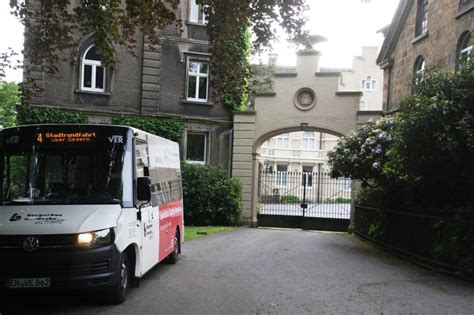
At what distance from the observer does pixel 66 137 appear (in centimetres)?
777

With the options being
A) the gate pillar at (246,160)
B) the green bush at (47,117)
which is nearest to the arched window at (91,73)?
the green bush at (47,117)

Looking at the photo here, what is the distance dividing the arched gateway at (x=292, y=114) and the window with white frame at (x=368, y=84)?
165ft

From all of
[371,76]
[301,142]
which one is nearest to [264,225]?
[301,142]

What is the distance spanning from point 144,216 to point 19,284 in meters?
2.29

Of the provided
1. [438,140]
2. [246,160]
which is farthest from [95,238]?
[246,160]

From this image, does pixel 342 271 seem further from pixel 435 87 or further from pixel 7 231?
pixel 7 231

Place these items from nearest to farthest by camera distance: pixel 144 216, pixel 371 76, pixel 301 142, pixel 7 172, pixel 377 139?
pixel 7 172 < pixel 144 216 < pixel 377 139 < pixel 301 142 < pixel 371 76

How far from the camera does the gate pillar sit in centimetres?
2334

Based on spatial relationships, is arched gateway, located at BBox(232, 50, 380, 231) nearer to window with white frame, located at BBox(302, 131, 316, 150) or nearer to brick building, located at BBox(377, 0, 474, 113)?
brick building, located at BBox(377, 0, 474, 113)

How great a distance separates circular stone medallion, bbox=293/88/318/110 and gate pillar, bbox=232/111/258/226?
2.02m

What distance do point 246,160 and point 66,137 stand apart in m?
15.9

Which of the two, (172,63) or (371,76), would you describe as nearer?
(172,63)

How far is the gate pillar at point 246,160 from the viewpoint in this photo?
23.3 meters

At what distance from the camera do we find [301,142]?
5662cm
